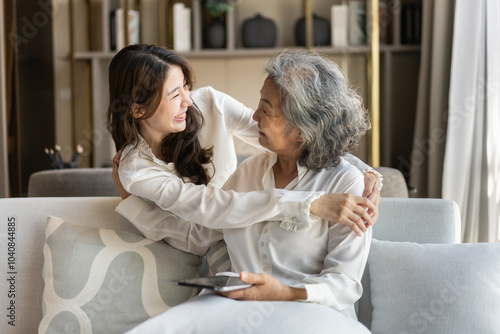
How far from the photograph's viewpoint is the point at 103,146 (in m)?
4.71

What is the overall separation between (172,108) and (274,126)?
1.16ft

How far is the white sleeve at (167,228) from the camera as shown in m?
1.82

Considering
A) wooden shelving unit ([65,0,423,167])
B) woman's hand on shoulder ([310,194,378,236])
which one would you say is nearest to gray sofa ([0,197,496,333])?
woman's hand on shoulder ([310,194,378,236])

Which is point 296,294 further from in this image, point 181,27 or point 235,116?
point 181,27

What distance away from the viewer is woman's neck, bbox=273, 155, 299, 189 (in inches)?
69.1

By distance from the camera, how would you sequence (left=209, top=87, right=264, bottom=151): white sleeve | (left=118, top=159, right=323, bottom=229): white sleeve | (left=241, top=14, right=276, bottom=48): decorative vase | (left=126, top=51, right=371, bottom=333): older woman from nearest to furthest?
(left=126, top=51, right=371, bottom=333): older woman
(left=118, top=159, right=323, bottom=229): white sleeve
(left=209, top=87, right=264, bottom=151): white sleeve
(left=241, top=14, right=276, bottom=48): decorative vase

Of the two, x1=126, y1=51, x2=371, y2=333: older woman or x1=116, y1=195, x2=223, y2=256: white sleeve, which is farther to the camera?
x1=116, y1=195, x2=223, y2=256: white sleeve

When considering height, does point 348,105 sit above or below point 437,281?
above

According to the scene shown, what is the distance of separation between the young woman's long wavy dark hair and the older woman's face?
34cm

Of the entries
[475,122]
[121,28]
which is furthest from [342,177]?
[121,28]

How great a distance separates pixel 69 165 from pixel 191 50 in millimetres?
1325

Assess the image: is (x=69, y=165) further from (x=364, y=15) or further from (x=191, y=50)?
(x=364, y=15)

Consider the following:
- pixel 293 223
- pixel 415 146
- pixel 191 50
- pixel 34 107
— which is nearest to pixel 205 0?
pixel 191 50

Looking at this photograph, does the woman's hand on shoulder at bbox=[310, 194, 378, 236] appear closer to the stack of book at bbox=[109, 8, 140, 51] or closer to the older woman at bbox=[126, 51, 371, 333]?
the older woman at bbox=[126, 51, 371, 333]
